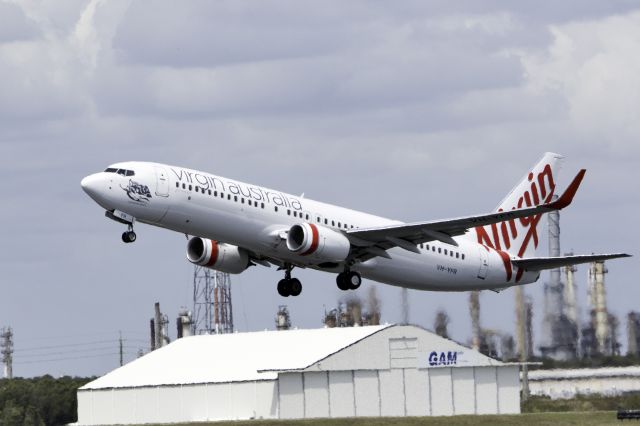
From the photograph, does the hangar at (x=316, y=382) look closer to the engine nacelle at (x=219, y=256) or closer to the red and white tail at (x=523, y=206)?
the red and white tail at (x=523, y=206)

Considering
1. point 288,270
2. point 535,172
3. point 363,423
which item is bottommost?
point 363,423

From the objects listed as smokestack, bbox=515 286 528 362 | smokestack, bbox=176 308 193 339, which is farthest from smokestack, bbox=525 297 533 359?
smokestack, bbox=176 308 193 339

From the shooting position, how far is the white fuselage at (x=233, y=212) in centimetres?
6588

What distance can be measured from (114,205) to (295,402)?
3756 centimetres

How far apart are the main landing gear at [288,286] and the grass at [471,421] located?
20.9 metres

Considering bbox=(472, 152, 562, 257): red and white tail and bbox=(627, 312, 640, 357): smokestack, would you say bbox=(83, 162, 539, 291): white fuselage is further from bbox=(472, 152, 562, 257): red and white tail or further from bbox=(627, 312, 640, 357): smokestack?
bbox=(627, 312, 640, 357): smokestack

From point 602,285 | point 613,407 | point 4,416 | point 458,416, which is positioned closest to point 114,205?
point 458,416

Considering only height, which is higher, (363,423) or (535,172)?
(535,172)

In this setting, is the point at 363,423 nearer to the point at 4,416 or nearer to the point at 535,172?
the point at 535,172

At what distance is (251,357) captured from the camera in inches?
4210

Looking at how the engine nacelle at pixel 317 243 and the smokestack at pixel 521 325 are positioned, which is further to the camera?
the smokestack at pixel 521 325

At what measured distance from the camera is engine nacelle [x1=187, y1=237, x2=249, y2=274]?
7312 centimetres

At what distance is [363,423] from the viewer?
3745 inches

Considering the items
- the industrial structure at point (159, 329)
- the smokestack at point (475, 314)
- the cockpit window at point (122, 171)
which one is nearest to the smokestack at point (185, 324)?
the industrial structure at point (159, 329)
